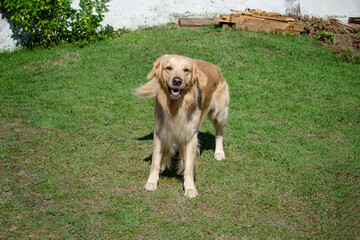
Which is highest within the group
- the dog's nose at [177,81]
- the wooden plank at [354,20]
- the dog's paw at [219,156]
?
the wooden plank at [354,20]

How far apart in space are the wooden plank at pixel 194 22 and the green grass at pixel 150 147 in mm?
850

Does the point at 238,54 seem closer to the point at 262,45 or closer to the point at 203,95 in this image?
the point at 262,45

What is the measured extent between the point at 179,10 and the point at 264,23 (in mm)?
2383

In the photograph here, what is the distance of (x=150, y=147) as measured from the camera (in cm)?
549

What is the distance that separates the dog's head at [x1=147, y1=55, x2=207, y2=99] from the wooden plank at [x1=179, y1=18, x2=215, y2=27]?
258 inches

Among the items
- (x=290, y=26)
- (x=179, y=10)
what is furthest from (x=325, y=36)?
(x=179, y=10)

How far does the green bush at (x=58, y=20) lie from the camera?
8781 millimetres

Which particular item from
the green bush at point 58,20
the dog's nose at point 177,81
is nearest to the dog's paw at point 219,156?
the dog's nose at point 177,81

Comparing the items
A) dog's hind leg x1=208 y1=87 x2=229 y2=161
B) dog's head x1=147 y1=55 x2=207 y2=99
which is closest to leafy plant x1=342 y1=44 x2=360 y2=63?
dog's hind leg x1=208 y1=87 x2=229 y2=161

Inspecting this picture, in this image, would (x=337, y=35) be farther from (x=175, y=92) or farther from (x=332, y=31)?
(x=175, y=92)

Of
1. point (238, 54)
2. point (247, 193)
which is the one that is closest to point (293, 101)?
point (238, 54)

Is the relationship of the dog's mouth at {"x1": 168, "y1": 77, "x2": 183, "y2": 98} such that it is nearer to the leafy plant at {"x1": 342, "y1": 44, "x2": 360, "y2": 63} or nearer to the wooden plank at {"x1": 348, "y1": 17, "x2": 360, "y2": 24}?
the leafy plant at {"x1": 342, "y1": 44, "x2": 360, "y2": 63}

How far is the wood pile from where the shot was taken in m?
10.3

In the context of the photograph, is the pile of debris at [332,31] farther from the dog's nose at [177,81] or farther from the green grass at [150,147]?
the dog's nose at [177,81]
